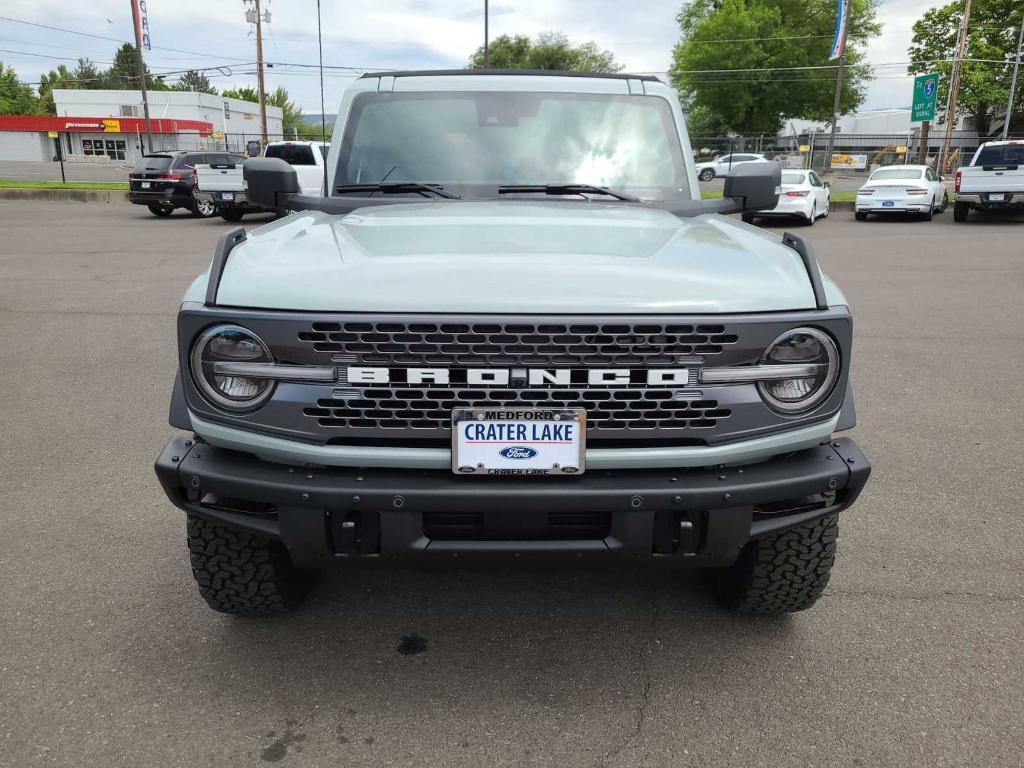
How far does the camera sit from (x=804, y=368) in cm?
232

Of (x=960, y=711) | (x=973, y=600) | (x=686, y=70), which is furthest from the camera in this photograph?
(x=686, y=70)

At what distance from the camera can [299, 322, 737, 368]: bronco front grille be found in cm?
218

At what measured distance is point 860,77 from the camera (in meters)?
60.0

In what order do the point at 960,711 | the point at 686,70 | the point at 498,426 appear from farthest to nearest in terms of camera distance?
the point at 686,70
the point at 960,711
the point at 498,426

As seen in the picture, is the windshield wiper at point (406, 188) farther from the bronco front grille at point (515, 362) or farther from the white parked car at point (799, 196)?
the white parked car at point (799, 196)

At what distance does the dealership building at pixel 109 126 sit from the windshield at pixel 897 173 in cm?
Answer: 5620

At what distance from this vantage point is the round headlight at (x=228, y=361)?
2.28 meters

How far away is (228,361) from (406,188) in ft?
4.97

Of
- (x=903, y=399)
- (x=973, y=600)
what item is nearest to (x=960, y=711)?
(x=973, y=600)

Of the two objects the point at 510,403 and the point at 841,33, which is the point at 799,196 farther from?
the point at 510,403

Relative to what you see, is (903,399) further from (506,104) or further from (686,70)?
(686,70)

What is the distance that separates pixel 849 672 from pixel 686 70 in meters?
62.6

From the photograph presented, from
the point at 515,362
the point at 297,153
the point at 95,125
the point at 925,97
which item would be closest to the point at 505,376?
the point at 515,362

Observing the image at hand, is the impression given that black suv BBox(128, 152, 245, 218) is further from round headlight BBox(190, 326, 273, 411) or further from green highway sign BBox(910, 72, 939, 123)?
green highway sign BBox(910, 72, 939, 123)
